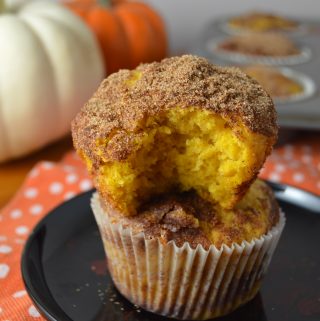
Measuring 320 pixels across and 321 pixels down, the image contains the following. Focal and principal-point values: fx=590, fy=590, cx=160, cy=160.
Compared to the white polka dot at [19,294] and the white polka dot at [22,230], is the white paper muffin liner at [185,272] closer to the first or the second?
the white polka dot at [19,294]

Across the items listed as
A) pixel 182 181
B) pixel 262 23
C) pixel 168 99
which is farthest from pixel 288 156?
pixel 262 23

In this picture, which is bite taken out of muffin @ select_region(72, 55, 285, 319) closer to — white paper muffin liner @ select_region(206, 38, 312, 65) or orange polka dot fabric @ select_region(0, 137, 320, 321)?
orange polka dot fabric @ select_region(0, 137, 320, 321)

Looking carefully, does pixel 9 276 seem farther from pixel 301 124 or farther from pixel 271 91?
pixel 271 91

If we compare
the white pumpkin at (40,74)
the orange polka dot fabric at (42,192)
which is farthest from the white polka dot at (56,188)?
the white pumpkin at (40,74)

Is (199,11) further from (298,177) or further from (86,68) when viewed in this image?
(298,177)

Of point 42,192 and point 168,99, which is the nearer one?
point 168,99

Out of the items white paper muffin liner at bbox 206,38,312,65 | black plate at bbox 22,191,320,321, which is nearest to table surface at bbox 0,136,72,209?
black plate at bbox 22,191,320,321

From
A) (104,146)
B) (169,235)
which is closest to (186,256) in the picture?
(169,235)
